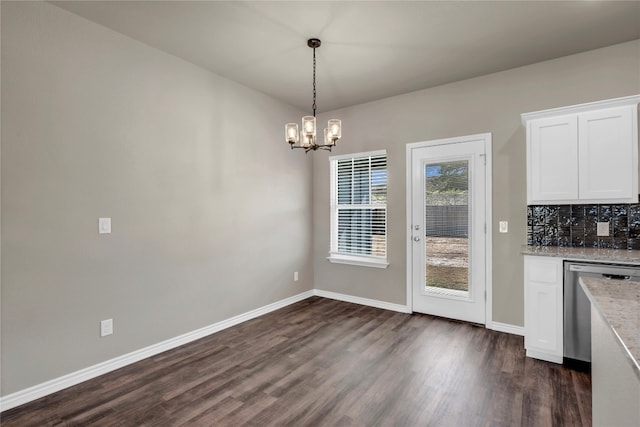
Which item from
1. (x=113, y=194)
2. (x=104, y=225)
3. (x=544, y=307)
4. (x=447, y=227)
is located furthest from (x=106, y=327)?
(x=544, y=307)

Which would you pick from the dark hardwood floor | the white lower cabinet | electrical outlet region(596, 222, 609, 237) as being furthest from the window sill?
electrical outlet region(596, 222, 609, 237)

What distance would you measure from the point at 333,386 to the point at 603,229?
292cm

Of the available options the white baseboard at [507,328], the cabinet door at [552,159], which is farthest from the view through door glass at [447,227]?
the cabinet door at [552,159]

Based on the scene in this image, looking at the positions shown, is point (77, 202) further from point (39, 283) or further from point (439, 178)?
point (439, 178)

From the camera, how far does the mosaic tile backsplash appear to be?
294cm

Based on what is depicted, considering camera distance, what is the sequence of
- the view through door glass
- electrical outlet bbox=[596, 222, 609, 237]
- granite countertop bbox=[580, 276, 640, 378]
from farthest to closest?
the view through door glass, electrical outlet bbox=[596, 222, 609, 237], granite countertop bbox=[580, 276, 640, 378]

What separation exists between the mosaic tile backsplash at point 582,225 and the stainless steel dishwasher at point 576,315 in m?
0.69

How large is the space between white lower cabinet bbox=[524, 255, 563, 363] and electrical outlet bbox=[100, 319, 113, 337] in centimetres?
364

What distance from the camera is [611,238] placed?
301 cm

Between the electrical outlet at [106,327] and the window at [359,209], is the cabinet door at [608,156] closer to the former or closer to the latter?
the window at [359,209]

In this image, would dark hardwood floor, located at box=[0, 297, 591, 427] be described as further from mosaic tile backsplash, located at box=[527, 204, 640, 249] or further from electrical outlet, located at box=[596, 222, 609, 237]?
electrical outlet, located at box=[596, 222, 609, 237]

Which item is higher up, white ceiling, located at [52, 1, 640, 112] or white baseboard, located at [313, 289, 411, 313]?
white ceiling, located at [52, 1, 640, 112]

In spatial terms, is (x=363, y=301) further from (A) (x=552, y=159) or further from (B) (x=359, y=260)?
(A) (x=552, y=159)

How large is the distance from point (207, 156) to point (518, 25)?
3.14 meters
